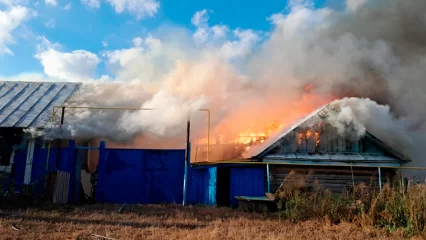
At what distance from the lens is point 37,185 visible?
12.6 metres

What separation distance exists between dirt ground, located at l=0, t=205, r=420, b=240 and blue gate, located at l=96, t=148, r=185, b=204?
98.7 inches

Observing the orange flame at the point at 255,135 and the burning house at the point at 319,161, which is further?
the orange flame at the point at 255,135

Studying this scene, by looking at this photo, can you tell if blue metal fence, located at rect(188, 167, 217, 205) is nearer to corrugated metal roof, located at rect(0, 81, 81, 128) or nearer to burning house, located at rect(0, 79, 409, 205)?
burning house, located at rect(0, 79, 409, 205)

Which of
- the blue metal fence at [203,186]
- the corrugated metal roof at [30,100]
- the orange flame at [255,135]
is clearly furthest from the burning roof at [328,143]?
the corrugated metal roof at [30,100]

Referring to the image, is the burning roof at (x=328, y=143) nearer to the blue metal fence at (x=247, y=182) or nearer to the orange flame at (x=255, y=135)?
the blue metal fence at (x=247, y=182)

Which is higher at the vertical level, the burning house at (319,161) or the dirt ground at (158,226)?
the burning house at (319,161)

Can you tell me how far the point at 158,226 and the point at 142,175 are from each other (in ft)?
18.3

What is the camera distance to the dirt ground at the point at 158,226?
298 inches

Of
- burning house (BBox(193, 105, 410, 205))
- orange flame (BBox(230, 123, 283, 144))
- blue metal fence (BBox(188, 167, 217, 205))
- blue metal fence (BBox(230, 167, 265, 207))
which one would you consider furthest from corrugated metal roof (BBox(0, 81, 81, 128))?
orange flame (BBox(230, 123, 283, 144))

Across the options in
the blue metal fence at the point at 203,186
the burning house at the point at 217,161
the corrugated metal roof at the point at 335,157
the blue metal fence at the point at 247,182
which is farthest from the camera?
the blue metal fence at the point at 203,186

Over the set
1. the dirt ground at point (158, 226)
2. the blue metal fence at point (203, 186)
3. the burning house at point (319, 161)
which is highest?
the burning house at point (319, 161)

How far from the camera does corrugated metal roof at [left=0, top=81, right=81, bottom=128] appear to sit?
14.5m

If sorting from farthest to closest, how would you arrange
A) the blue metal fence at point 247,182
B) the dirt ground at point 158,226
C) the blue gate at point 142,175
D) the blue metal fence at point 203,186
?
the blue metal fence at point 203,186
the blue metal fence at point 247,182
the blue gate at point 142,175
the dirt ground at point 158,226

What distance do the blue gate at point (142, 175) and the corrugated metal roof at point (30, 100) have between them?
3366 mm
